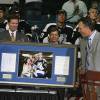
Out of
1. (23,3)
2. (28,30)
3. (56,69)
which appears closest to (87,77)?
(56,69)

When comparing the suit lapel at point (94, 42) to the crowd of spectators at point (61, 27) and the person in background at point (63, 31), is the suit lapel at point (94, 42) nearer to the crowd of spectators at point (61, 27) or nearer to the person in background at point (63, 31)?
the crowd of spectators at point (61, 27)

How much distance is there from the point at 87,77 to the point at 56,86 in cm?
46

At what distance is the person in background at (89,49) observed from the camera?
22.2ft

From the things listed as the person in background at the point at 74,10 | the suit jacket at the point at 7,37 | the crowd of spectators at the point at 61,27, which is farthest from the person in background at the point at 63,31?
the suit jacket at the point at 7,37

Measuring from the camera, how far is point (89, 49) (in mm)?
6938

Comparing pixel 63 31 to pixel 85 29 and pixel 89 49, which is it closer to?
pixel 85 29

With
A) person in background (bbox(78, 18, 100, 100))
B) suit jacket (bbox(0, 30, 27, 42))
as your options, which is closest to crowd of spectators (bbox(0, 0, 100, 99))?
suit jacket (bbox(0, 30, 27, 42))

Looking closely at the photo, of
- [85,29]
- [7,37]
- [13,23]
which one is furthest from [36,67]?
[13,23]

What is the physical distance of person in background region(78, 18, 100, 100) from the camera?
6777mm

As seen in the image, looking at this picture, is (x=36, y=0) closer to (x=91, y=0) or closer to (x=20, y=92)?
(x=91, y=0)

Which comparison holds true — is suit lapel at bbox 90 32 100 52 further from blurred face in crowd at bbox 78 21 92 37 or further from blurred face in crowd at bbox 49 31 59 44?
blurred face in crowd at bbox 49 31 59 44

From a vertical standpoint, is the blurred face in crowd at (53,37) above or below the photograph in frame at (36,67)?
above

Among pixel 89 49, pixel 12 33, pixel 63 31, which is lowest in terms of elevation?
pixel 89 49

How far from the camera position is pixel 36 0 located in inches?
494
